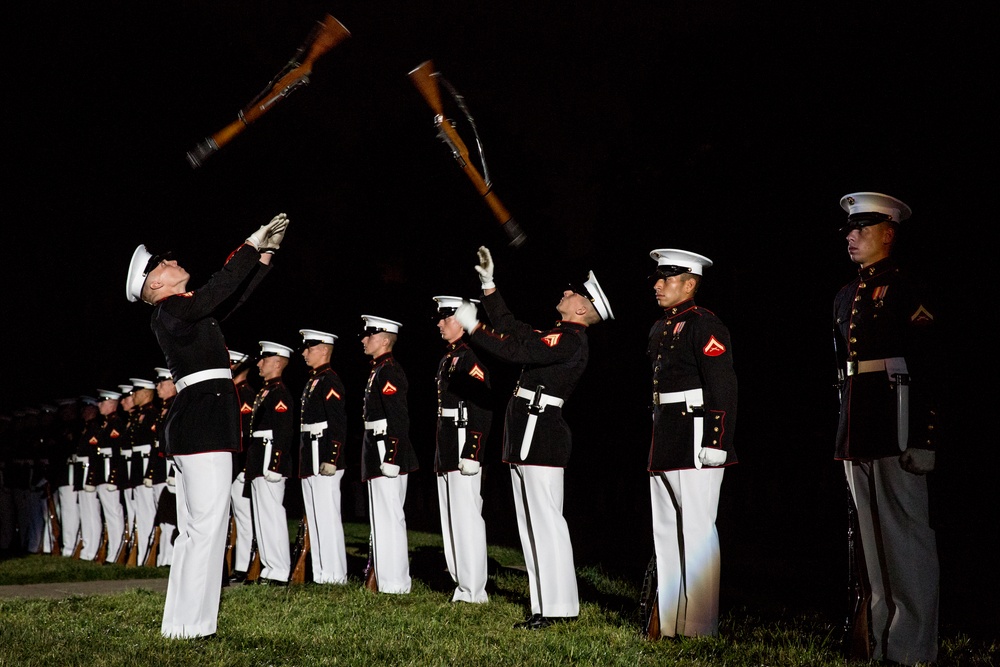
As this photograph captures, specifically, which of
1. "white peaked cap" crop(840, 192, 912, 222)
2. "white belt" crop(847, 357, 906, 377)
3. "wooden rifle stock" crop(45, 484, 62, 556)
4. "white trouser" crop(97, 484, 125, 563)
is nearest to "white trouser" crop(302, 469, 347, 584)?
"white belt" crop(847, 357, 906, 377)

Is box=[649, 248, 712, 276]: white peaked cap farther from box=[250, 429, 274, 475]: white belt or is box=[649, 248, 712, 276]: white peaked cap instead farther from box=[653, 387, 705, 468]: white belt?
box=[250, 429, 274, 475]: white belt

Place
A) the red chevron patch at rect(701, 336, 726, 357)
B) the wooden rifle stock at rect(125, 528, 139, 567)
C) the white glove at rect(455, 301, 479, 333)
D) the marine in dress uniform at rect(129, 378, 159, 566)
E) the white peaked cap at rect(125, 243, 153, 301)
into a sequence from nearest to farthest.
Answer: the red chevron patch at rect(701, 336, 726, 357) → the white peaked cap at rect(125, 243, 153, 301) → the white glove at rect(455, 301, 479, 333) → the wooden rifle stock at rect(125, 528, 139, 567) → the marine in dress uniform at rect(129, 378, 159, 566)

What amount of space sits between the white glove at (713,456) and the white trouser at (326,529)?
4815 mm

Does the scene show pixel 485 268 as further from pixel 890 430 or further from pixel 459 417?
pixel 890 430

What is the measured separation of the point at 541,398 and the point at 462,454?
1392 millimetres

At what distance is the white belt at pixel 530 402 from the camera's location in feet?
22.9

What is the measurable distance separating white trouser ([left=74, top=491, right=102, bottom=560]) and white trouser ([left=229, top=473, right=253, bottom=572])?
534 centimetres

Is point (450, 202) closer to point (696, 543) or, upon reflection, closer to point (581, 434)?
point (581, 434)

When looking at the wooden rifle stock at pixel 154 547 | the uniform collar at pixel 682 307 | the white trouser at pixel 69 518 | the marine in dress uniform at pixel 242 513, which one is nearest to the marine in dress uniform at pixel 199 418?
the uniform collar at pixel 682 307

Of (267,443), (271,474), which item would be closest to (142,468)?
(267,443)

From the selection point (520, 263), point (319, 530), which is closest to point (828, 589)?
point (319, 530)

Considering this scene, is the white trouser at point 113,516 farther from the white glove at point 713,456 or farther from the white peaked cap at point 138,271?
the white glove at point 713,456

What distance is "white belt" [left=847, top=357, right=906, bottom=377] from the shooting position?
5281mm

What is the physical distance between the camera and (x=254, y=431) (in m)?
10.1
